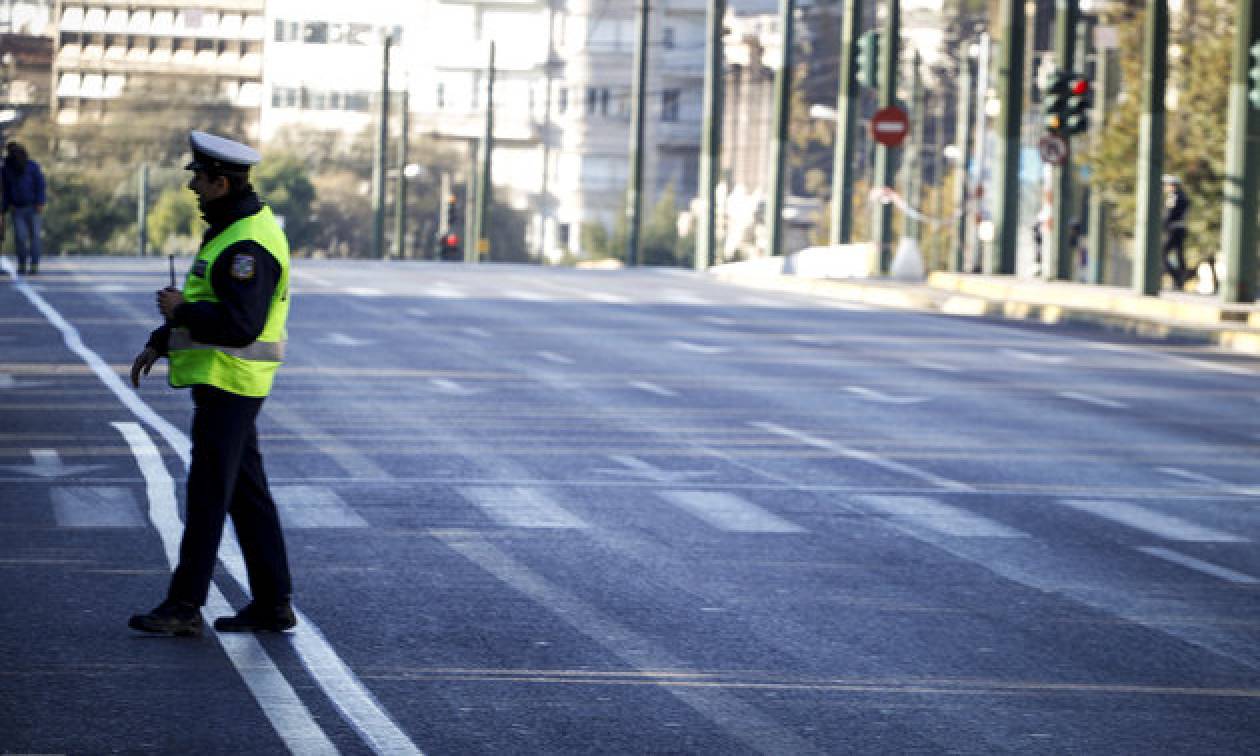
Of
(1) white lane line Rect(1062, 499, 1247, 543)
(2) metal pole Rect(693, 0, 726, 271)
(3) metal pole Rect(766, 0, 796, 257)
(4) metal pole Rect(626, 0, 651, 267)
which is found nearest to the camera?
(1) white lane line Rect(1062, 499, 1247, 543)

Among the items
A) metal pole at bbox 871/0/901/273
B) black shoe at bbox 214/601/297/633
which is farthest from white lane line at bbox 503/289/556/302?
black shoe at bbox 214/601/297/633

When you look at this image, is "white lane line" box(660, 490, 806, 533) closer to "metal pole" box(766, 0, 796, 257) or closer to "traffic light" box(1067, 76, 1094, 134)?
"traffic light" box(1067, 76, 1094, 134)

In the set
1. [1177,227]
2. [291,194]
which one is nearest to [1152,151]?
[1177,227]

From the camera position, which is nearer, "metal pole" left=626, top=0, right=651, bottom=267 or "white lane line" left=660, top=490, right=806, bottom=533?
"white lane line" left=660, top=490, right=806, bottom=533

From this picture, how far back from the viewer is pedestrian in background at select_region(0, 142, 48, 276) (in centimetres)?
3822

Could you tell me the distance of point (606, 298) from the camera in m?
40.1

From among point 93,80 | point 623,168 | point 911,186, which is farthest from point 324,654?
point 623,168

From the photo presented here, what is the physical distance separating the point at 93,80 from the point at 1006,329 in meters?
79.7

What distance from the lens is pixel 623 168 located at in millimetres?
144875

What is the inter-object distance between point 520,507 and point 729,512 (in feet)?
3.56

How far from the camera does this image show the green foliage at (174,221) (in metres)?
122

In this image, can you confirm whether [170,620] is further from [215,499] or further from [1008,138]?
[1008,138]

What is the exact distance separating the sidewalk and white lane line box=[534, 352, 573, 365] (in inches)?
364

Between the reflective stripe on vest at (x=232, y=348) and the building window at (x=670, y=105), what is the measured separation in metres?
136
